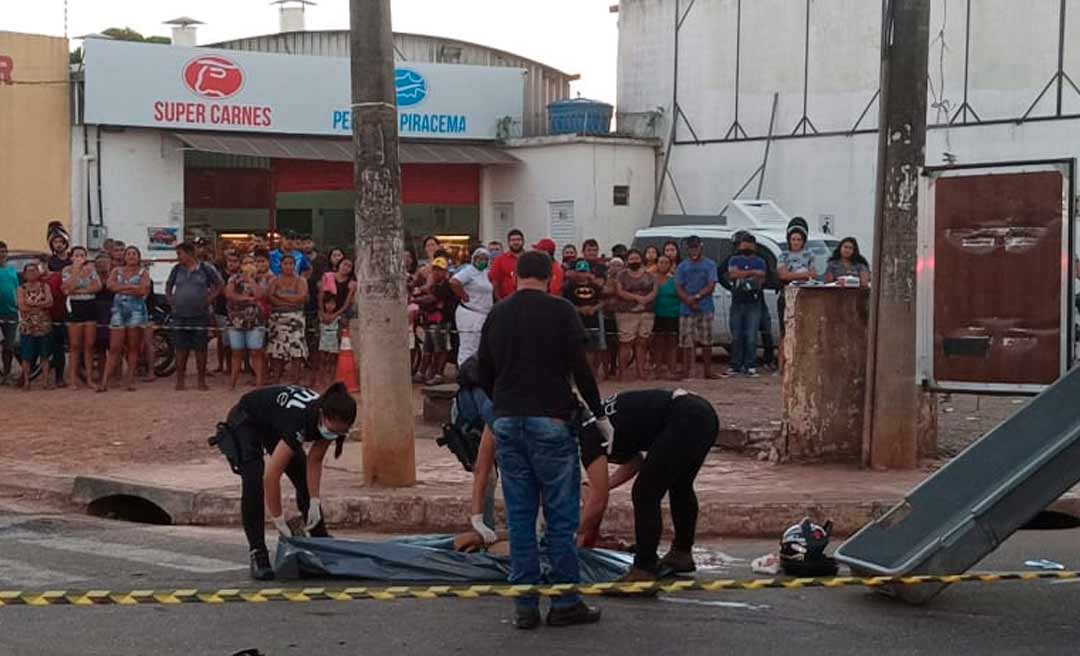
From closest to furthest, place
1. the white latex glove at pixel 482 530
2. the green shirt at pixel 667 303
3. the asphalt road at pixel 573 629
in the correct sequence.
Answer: the asphalt road at pixel 573 629 → the white latex glove at pixel 482 530 → the green shirt at pixel 667 303

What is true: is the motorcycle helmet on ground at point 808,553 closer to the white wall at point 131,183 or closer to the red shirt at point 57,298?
the red shirt at point 57,298

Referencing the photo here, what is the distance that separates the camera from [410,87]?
32.0 m

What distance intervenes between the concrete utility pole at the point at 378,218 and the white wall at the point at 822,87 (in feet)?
64.2

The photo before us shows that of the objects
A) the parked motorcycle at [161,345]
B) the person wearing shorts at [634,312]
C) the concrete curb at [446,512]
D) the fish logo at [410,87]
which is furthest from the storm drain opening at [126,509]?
the fish logo at [410,87]

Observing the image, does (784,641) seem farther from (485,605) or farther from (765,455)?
(765,455)

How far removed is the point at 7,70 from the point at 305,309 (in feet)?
38.1

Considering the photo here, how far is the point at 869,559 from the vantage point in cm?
832

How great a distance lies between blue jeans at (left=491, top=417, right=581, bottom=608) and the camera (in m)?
7.62

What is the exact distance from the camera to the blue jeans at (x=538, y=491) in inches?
300

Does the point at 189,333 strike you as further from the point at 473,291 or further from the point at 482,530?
the point at 482,530

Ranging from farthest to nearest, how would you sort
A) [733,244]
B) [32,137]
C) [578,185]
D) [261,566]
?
1. [578,185]
2. [32,137]
3. [733,244]
4. [261,566]

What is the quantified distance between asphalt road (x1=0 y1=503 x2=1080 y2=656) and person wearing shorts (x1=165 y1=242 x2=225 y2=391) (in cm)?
930

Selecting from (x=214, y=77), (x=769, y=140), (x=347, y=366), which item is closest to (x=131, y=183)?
(x=214, y=77)

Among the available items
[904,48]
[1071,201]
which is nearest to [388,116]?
[904,48]
